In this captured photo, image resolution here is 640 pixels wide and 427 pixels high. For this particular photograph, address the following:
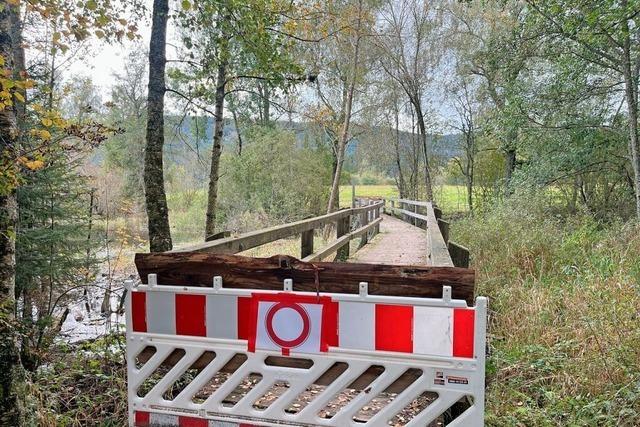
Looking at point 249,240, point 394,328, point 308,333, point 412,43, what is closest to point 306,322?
point 308,333

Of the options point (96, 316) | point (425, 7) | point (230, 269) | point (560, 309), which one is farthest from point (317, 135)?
point (230, 269)

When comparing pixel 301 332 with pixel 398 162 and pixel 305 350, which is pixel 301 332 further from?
pixel 398 162

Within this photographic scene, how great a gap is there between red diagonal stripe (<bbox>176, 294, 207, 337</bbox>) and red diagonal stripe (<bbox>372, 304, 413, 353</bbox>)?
83 cm

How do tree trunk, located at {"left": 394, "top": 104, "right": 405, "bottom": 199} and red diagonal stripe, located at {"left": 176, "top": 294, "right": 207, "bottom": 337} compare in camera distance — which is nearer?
red diagonal stripe, located at {"left": 176, "top": 294, "right": 207, "bottom": 337}

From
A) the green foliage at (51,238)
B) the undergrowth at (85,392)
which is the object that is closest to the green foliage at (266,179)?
the green foliage at (51,238)

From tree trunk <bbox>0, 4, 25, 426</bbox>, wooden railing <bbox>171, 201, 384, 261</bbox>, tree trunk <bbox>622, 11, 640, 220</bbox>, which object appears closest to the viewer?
tree trunk <bbox>0, 4, 25, 426</bbox>

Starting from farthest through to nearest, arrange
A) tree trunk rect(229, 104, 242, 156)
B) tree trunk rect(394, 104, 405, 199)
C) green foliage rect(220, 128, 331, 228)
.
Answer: tree trunk rect(394, 104, 405, 199), tree trunk rect(229, 104, 242, 156), green foliage rect(220, 128, 331, 228)

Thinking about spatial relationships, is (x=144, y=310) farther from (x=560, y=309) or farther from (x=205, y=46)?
(x=205, y=46)

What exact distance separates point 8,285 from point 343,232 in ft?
17.0

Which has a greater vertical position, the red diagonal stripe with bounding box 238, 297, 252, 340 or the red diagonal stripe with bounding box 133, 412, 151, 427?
the red diagonal stripe with bounding box 238, 297, 252, 340

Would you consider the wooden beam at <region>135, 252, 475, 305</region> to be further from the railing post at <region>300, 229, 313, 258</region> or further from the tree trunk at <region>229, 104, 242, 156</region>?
the tree trunk at <region>229, 104, 242, 156</region>

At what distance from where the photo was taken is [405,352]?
1.83 metres

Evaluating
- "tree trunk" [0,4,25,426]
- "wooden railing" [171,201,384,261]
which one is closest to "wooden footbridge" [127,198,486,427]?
"wooden railing" [171,201,384,261]

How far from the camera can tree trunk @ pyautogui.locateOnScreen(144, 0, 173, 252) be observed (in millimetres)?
6156
